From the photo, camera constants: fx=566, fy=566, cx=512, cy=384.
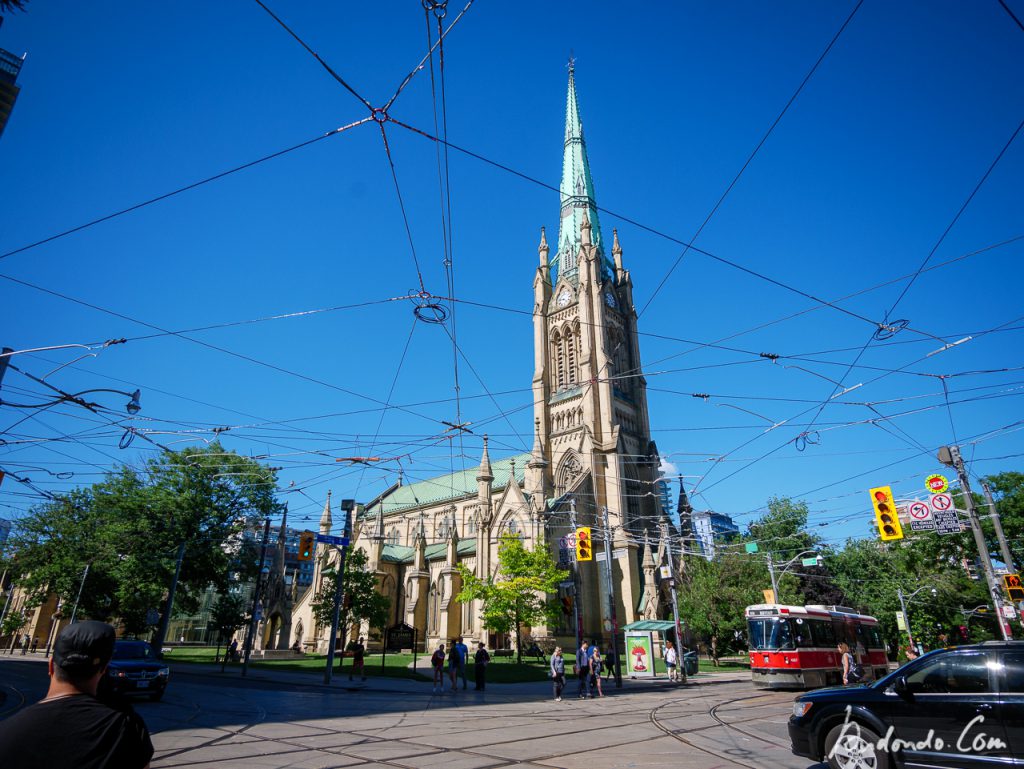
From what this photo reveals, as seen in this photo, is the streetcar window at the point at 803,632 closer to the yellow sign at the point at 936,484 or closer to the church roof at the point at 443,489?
the yellow sign at the point at 936,484

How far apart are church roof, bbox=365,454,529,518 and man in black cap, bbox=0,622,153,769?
171 ft

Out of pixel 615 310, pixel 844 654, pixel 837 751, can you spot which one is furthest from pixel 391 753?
pixel 615 310

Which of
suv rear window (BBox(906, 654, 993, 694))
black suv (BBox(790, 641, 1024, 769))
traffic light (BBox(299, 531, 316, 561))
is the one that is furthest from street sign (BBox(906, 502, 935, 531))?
traffic light (BBox(299, 531, 316, 561))

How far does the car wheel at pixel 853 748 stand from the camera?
683cm

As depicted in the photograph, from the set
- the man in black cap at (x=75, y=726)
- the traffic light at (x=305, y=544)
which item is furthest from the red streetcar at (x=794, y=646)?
the man in black cap at (x=75, y=726)

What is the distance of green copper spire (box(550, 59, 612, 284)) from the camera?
63250 mm

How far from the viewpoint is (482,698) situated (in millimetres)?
18250

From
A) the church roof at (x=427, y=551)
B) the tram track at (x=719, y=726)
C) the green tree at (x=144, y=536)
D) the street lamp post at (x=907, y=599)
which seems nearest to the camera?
the tram track at (x=719, y=726)

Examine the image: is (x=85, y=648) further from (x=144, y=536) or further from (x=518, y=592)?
(x=144, y=536)

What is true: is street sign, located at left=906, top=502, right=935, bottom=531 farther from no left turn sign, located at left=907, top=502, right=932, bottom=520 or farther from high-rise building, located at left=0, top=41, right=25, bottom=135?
high-rise building, located at left=0, top=41, right=25, bottom=135

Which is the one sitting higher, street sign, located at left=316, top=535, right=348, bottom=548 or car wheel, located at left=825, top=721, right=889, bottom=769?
street sign, located at left=316, top=535, right=348, bottom=548

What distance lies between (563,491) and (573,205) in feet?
111

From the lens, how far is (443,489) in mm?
62906

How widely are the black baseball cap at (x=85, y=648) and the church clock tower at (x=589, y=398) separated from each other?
3890 centimetres
